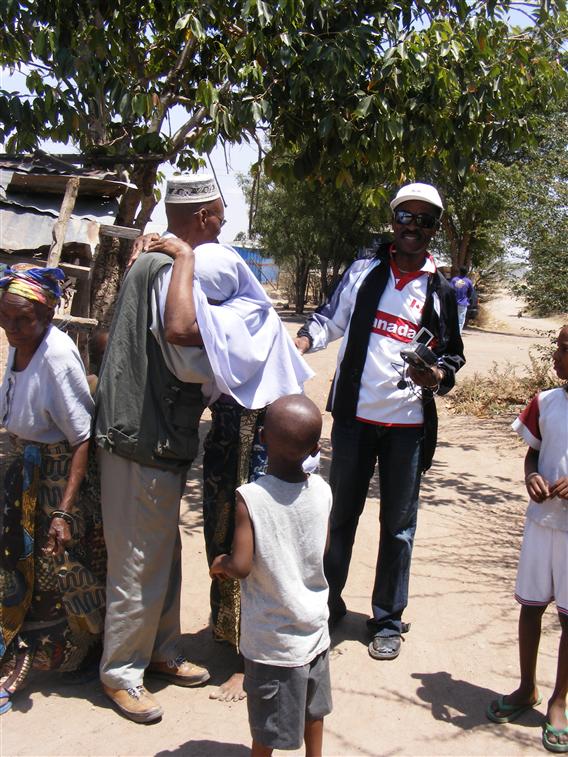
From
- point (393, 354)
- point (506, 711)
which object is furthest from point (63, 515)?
point (506, 711)

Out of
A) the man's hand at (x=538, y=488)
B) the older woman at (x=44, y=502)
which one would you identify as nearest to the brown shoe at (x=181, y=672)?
the older woman at (x=44, y=502)

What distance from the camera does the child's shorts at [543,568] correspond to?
2.76 m

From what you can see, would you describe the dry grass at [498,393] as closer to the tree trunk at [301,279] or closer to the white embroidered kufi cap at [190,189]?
the white embroidered kufi cap at [190,189]

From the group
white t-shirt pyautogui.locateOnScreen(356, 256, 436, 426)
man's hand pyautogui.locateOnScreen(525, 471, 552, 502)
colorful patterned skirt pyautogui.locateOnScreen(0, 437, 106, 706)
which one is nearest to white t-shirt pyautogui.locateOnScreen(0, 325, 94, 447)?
colorful patterned skirt pyautogui.locateOnScreen(0, 437, 106, 706)

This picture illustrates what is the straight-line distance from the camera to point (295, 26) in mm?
5113

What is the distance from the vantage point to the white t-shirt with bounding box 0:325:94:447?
281cm

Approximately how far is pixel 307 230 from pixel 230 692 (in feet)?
68.3

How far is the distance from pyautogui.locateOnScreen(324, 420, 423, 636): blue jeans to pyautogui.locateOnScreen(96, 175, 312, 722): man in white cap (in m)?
0.65

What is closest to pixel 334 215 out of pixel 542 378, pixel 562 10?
pixel 542 378

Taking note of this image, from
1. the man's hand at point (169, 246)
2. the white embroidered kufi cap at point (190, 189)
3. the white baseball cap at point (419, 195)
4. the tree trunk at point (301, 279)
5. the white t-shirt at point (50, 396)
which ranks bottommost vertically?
the white t-shirt at point (50, 396)

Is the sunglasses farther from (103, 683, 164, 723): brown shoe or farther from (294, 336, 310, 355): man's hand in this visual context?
(103, 683, 164, 723): brown shoe

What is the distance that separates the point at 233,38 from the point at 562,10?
2.48 metres

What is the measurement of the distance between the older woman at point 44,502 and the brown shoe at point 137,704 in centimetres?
27

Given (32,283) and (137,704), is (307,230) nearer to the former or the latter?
(32,283)
